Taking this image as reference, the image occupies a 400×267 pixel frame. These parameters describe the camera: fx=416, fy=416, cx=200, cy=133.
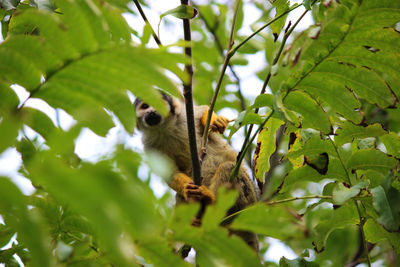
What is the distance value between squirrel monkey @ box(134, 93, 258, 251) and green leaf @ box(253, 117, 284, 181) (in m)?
1.12

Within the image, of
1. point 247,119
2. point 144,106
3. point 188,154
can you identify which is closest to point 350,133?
point 247,119

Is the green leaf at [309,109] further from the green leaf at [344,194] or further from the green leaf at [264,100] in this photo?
the green leaf at [344,194]

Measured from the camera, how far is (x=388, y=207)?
2059 millimetres

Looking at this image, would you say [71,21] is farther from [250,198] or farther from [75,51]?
[250,198]

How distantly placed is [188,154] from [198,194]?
1.62 m

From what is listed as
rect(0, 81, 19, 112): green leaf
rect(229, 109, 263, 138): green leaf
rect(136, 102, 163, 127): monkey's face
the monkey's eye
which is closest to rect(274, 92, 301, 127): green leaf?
rect(229, 109, 263, 138): green leaf

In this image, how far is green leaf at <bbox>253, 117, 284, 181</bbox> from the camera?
296cm

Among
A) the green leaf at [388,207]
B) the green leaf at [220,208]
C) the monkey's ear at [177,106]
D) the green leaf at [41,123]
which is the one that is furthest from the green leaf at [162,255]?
the monkey's ear at [177,106]

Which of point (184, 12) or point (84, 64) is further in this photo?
point (184, 12)

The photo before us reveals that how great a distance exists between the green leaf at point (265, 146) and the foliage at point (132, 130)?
0.03ft

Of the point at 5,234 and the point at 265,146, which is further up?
the point at 265,146

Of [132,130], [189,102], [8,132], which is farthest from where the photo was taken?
[189,102]

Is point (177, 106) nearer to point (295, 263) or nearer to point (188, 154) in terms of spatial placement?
point (188, 154)

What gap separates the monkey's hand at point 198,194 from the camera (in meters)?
4.30
